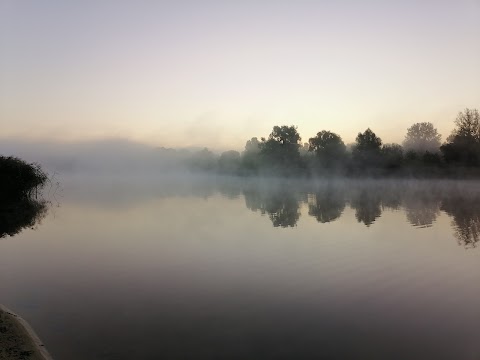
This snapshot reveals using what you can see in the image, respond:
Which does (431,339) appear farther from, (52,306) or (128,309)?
(52,306)

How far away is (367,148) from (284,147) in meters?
40.7

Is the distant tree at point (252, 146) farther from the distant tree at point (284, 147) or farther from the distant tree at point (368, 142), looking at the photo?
the distant tree at point (368, 142)

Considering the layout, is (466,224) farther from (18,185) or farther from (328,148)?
(328,148)

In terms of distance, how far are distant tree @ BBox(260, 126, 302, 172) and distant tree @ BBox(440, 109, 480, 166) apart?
6230 centimetres

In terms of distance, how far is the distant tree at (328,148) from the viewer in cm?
14375

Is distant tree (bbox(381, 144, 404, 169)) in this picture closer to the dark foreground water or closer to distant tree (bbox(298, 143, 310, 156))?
distant tree (bbox(298, 143, 310, 156))

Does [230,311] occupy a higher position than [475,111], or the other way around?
[475,111]

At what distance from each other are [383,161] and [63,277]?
128 metres

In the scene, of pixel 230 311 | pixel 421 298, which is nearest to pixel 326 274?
pixel 421 298

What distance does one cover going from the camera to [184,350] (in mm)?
9500

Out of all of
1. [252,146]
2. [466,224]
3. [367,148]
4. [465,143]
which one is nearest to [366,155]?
[367,148]

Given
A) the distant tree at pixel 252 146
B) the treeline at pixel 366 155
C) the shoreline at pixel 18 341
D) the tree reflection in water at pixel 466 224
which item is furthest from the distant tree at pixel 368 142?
the shoreline at pixel 18 341

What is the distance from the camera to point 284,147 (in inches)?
6314

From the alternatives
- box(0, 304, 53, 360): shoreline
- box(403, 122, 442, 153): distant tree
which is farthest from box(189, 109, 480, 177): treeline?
box(0, 304, 53, 360): shoreline
